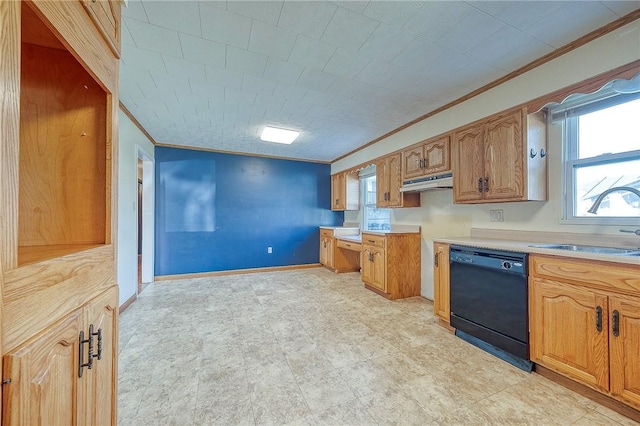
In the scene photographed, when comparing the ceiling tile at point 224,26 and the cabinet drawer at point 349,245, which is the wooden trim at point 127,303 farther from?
the cabinet drawer at point 349,245

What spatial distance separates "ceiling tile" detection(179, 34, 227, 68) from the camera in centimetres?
184

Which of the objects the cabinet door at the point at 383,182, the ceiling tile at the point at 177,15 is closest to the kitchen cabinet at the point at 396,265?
the cabinet door at the point at 383,182

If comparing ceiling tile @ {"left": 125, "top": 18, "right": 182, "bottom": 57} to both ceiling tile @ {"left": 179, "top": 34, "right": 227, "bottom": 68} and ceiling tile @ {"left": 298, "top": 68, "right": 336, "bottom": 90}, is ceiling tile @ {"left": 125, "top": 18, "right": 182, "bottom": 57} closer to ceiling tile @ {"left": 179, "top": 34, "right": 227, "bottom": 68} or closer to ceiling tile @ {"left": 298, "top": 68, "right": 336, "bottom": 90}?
ceiling tile @ {"left": 179, "top": 34, "right": 227, "bottom": 68}

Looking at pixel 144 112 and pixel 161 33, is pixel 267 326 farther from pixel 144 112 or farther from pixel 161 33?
pixel 144 112

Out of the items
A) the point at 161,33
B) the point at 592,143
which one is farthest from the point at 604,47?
the point at 161,33

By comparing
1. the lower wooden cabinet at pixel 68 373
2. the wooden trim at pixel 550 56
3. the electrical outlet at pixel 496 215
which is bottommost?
the lower wooden cabinet at pixel 68 373

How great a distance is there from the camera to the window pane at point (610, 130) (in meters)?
1.86

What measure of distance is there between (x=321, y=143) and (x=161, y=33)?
2836 millimetres

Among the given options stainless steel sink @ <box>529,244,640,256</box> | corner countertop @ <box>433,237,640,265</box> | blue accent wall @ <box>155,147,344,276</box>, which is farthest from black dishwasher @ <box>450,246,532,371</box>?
blue accent wall @ <box>155,147,344,276</box>

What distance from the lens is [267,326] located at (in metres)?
2.66

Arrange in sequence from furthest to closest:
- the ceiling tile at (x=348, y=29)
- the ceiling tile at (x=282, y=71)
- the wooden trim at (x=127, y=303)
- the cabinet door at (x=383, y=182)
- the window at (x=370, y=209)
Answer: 1. the window at (x=370, y=209)
2. the cabinet door at (x=383, y=182)
3. the wooden trim at (x=127, y=303)
4. the ceiling tile at (x=282, y=71)
5. the ceiling tile at (x=348, y=29)

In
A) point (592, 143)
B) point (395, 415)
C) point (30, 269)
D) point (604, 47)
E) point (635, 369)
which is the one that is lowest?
point (395, 415)

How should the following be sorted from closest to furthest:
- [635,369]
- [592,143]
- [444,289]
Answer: [635,369] < [592,143] < [444,289]

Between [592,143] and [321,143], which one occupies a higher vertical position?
[321,143]
